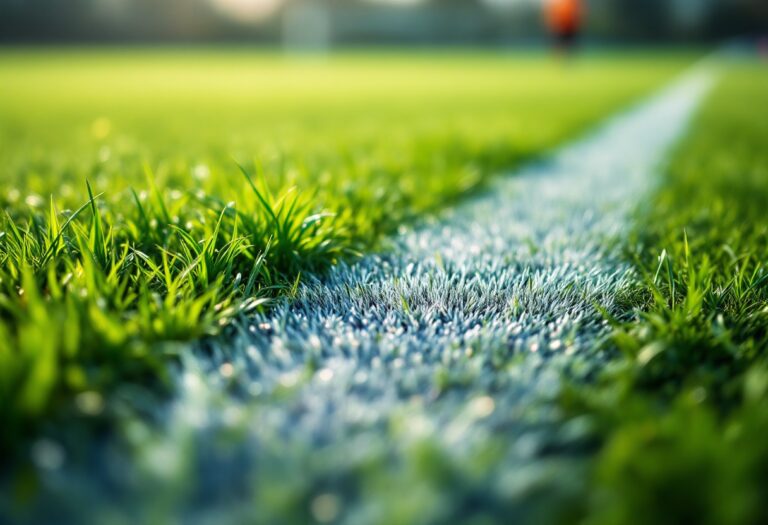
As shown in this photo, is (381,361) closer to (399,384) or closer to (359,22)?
(399,384)

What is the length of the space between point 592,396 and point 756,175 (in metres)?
2.42

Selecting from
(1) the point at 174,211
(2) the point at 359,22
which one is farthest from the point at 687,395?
(2) the point at 359,22

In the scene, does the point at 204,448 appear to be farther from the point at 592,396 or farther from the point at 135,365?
the point at 592,396

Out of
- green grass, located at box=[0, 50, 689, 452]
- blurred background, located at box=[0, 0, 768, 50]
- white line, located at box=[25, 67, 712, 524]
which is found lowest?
white line, located at box=[25, 67, 712, 524]

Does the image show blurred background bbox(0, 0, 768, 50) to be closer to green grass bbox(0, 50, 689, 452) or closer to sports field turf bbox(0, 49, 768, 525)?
green grass bbox(0, 50, 689, 452)

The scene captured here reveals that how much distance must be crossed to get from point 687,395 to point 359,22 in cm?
3763

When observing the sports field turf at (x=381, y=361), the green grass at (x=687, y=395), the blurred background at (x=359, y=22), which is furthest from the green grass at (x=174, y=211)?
the blurred background at (x=359, y=22)

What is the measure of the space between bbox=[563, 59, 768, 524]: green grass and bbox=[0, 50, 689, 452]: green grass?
64 centimetres

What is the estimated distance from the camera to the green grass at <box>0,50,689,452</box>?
94 centimetres

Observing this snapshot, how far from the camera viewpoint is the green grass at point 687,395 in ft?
2.25

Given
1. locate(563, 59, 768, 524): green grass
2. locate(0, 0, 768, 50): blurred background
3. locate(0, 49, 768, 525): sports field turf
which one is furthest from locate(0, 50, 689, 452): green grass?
locate(0, 0, 768, 50): blurred background

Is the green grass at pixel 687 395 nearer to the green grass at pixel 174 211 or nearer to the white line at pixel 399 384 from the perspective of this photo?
the white line at pixel 399 384

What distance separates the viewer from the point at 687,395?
2.97ft

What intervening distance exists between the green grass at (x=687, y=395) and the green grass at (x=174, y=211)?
2.09 feet
